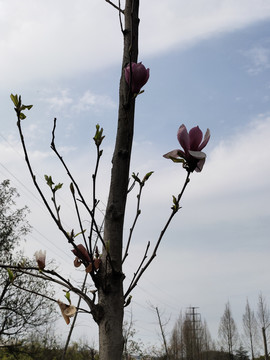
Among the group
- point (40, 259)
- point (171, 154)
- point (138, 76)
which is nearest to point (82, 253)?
point (40, 259)

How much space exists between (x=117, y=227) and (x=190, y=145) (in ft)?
0.95

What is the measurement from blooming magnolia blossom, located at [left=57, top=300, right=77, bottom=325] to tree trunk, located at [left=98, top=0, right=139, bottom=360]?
68 millimetres

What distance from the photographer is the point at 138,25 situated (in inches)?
50.7

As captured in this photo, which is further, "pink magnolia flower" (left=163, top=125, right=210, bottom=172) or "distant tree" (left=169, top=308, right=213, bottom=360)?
"distant tree" (left=169, top=308, right=213, bottom=360)

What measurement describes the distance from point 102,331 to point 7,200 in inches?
669

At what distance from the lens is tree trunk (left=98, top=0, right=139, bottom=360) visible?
95 cm

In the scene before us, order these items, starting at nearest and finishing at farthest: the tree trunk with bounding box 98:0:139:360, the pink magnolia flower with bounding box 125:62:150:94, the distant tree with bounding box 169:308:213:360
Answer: the tree trunk with bounding box 98:0:139:360 → the pink magnolia flower with bounding box 125:62:150:94 → the distant tree with bounding box 169:308:213:360

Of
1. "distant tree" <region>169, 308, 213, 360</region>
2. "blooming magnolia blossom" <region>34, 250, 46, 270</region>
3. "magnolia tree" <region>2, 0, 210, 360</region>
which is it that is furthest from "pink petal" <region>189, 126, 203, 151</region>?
"distant tree" <region>169, 308, 213, 360</region>

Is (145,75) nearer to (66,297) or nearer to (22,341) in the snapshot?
(66,297)

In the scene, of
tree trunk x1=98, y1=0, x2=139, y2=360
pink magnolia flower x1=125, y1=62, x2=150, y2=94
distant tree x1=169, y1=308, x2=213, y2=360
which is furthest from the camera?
distant tree x1=169, y1=308, x2=213, y2=360

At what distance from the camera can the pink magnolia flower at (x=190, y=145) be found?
102 centimetres

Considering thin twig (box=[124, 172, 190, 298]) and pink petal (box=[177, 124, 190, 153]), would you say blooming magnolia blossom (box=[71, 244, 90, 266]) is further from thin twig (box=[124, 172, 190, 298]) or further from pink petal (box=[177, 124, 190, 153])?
pink petal (box=[177, 124, 190, 153])

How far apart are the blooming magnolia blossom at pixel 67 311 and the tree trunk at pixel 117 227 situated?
0.07 meters

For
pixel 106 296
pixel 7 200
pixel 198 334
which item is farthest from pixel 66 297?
pixel 198 334
